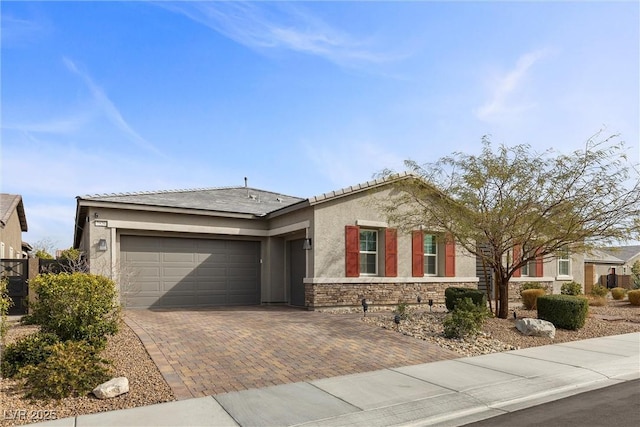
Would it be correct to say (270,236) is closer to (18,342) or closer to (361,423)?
(18,342)

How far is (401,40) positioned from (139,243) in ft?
32.9

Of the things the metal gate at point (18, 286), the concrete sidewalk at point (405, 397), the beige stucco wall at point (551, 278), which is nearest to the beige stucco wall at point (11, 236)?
the metal gate at point (18, 286)

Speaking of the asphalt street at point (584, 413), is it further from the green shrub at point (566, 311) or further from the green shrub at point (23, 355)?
the green shrub at point (23, 355)

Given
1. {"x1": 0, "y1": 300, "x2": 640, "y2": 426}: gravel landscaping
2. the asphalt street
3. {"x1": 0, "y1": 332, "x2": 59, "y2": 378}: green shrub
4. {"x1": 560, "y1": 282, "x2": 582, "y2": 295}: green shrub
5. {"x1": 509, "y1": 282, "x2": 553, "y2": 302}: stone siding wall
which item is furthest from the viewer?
{"x1": 560, "y1": 282, "x2": 582, "y2": 295}: green shrub

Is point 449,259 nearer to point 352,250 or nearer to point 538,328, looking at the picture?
point 352,250

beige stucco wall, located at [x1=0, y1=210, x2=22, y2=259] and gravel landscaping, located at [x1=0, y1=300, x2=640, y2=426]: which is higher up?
beige stucco wall, located at [x1=0, y1=210, x2=22, y2=259]

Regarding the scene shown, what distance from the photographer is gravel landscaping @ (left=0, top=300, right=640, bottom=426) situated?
548cm

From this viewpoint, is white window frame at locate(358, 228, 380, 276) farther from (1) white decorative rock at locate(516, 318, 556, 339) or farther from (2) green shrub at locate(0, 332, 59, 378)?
(2) green shrub at locate(0, 332, 59, 378)

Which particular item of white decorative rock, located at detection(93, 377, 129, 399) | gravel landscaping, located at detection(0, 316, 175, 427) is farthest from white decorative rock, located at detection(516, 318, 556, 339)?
white decorative rock, located at detection(93, 377, 129, 399)

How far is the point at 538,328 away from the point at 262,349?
6.59 m

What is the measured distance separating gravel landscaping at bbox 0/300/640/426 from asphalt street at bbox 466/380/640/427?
2.75 meters

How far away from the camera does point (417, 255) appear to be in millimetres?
15844

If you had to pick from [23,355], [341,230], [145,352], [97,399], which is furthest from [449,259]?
[23,355]

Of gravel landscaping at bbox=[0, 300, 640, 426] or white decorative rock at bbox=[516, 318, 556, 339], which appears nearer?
gravel landscaping at bbox=[0, 300, 640, 426]
